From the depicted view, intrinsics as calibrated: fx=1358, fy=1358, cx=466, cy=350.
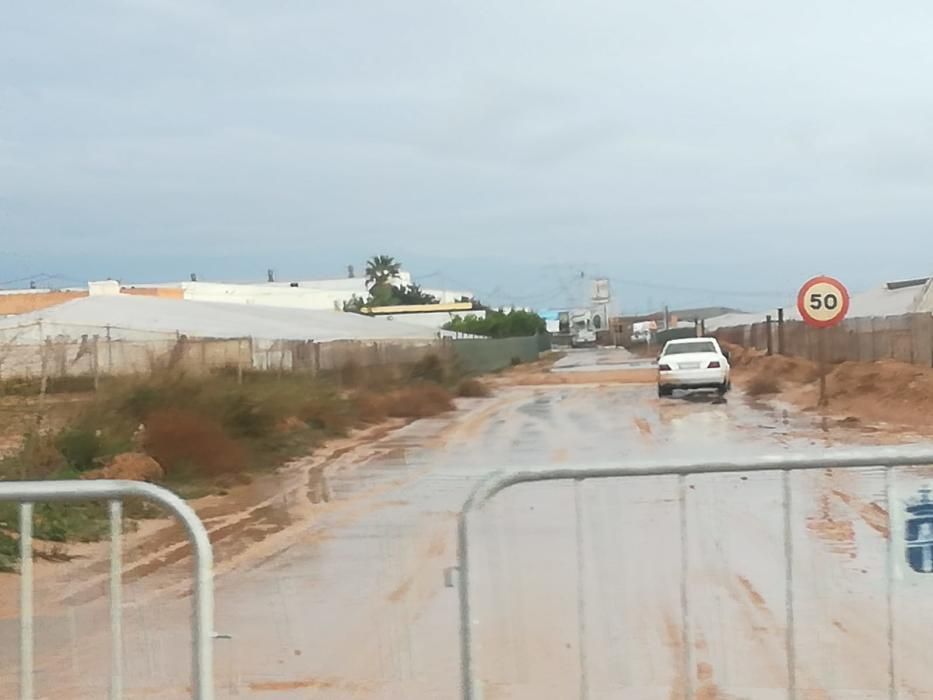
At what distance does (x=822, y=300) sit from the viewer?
2147 cm

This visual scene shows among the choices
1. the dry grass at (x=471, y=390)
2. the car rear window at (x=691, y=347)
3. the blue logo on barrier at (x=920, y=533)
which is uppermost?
the car rear window at (x=691, y=347)

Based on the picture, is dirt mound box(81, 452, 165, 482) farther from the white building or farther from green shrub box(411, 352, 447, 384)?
the white building

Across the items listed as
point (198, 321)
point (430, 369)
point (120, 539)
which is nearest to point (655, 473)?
point (120, 539)

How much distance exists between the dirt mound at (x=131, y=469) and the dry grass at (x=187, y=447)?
0.52m

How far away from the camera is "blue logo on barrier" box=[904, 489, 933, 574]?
18.0 ft

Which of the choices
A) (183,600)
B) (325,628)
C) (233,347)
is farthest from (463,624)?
(233,347)

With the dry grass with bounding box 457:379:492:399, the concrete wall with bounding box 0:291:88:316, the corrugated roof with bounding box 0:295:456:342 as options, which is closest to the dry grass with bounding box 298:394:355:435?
the corrugated roof with bounding box 0:295:456:342

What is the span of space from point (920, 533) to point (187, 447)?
14.4 metres

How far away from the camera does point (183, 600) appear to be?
7.36 m

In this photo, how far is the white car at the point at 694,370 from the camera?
115 ft

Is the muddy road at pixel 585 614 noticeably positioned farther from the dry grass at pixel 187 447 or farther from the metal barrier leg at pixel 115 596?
the dry grass at pixel 187 447

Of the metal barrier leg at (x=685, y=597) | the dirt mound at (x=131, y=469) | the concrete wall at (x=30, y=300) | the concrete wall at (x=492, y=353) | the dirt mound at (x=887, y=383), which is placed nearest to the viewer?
the metal barrier leg at (x=685, y=597)

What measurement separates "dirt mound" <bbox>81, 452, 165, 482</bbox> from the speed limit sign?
33.7 feet

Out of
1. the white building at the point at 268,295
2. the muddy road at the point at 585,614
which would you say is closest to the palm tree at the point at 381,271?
the white building at the point at 268,295
